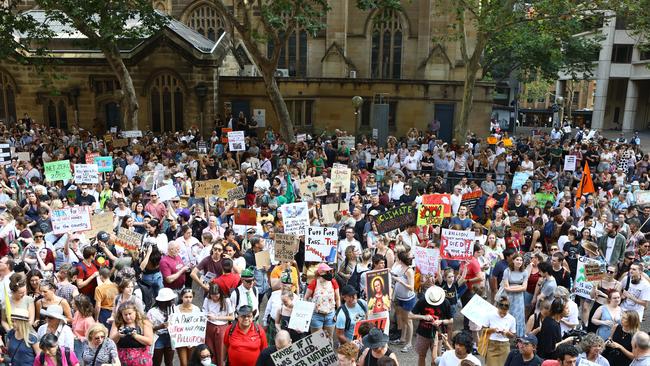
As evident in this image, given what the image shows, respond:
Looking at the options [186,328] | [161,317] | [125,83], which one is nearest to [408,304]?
[186,328]

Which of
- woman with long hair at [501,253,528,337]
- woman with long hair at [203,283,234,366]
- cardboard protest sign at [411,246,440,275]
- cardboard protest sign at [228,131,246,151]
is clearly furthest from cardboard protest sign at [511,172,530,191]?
woman with long hair at [203,283,234,366]

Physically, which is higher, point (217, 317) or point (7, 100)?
point (7, 100)

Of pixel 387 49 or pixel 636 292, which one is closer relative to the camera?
pixel 636 292

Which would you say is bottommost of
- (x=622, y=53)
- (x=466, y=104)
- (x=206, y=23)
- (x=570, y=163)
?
(x=570, y=163)

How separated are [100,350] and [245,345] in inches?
64.1

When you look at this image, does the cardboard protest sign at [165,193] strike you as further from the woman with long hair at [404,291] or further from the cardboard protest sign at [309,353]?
the cardboard protest sign at [309,353]

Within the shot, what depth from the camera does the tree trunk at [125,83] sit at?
23.2 m

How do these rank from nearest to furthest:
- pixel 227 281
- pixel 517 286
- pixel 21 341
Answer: pixel 21 341, pixel 227 281, pixel 517 286

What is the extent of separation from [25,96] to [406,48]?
20081 mm

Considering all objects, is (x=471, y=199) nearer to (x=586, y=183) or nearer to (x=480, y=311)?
(x=586, y=183)

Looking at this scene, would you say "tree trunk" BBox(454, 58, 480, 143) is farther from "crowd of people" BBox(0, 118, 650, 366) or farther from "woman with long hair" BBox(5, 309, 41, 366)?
"woman with long hair" BBox(5, 309, 41, 366)

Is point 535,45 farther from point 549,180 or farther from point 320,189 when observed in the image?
point 320,189

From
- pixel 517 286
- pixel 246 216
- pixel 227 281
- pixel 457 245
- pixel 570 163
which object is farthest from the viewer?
pixel 570 163

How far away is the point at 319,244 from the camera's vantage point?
976 centimetres
